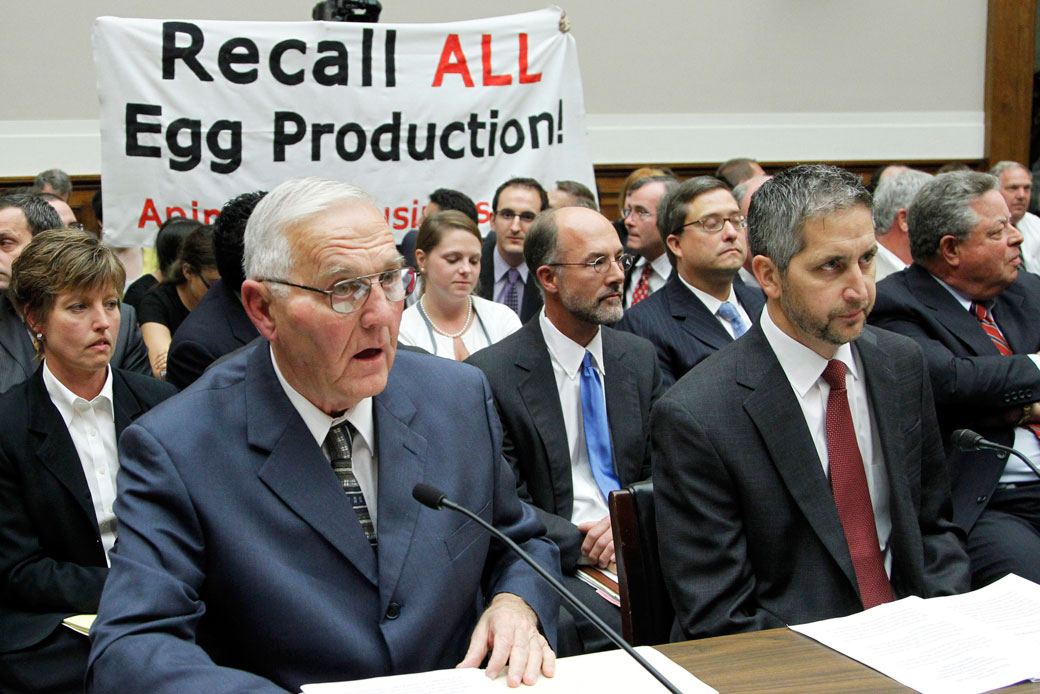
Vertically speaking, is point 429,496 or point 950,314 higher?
point 950,314

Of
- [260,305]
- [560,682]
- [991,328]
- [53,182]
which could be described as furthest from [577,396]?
[53,182]

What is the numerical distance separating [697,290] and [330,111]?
186 cm

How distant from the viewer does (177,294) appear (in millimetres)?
4184

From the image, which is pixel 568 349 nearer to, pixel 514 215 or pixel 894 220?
pixel 514 215

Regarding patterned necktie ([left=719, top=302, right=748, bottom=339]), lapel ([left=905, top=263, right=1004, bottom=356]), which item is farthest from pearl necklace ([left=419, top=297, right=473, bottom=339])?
lapel ([left=905, top=263, right=1004, bottom=356])

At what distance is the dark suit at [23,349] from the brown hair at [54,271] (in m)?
0.50

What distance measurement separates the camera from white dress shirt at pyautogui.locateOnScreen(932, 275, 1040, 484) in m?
2.77

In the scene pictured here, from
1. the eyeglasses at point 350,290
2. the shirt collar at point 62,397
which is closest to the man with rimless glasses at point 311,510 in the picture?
the eyeglasses at point 350,290

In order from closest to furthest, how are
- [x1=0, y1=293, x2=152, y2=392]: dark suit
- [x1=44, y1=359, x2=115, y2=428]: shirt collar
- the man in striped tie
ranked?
[x1=44, y1=359, x2=115, y2=428]: shirt collar < the man in striped tie < [x1=0, y1=293, x2=152, y2=392]: dark suit

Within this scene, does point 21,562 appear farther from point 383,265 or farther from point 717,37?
point 717,37

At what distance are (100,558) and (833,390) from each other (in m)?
1.70

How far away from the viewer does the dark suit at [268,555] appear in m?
1.39

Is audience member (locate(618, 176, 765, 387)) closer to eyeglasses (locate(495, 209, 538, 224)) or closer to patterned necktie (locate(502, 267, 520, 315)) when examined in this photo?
eyeglasses (locate(495, 209, 538, 224))

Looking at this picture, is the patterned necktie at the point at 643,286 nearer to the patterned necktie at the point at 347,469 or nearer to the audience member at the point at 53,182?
the patterned necktie at the point at 347,469
